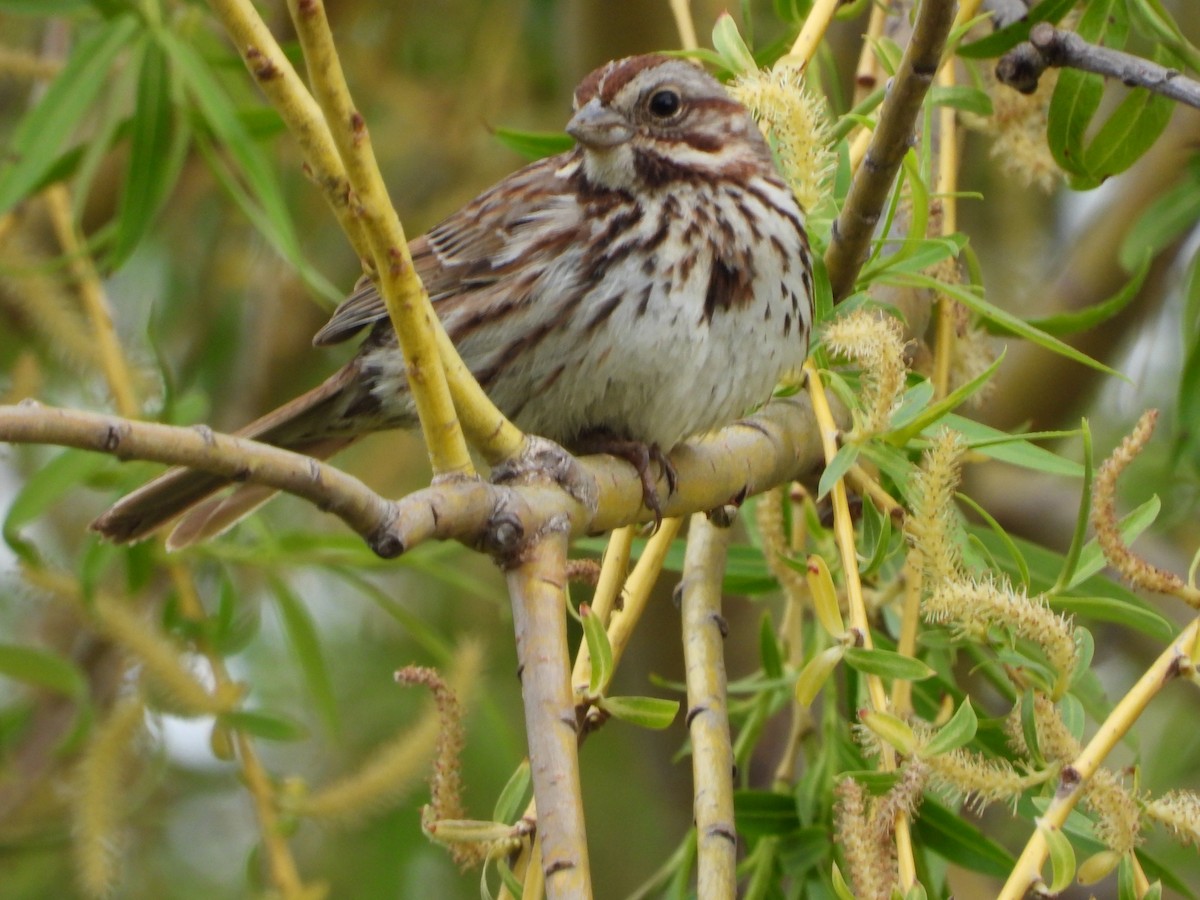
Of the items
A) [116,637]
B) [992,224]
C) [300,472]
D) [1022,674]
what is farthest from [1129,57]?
[992,224]

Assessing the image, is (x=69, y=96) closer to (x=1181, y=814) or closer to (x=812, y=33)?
(x=812, y=33)

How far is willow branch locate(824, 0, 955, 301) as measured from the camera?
1.92 meters

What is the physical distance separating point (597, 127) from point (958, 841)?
4.16 ft

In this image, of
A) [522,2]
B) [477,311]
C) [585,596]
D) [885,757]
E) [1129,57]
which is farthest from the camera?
[522,2]

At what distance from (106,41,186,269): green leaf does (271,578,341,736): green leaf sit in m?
0.77

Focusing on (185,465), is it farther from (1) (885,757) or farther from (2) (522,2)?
(2) (522,2)

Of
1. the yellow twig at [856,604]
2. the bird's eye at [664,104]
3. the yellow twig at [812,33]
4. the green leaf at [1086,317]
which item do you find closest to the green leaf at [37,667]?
the bird's eye at [664,104]

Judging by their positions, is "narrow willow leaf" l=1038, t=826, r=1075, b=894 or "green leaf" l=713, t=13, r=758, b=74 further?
"green leaf" l=713, t=13, r=758, b=74

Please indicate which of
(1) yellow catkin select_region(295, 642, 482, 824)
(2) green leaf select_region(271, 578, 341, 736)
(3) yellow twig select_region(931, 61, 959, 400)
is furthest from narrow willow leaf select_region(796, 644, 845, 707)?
(2) green leaf select_region(271, 578, 341, 736)

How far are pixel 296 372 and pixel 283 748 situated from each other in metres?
1.17

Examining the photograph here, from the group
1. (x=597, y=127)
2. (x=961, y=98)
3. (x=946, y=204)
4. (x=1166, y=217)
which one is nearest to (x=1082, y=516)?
(x=961, y=98)

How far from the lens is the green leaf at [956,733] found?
70.1 inches

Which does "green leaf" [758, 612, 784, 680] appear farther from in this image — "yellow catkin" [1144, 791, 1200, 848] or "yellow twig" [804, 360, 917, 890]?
"yellow catkin" [1144, 791, 1200, 848]

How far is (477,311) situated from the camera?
2924 mm
